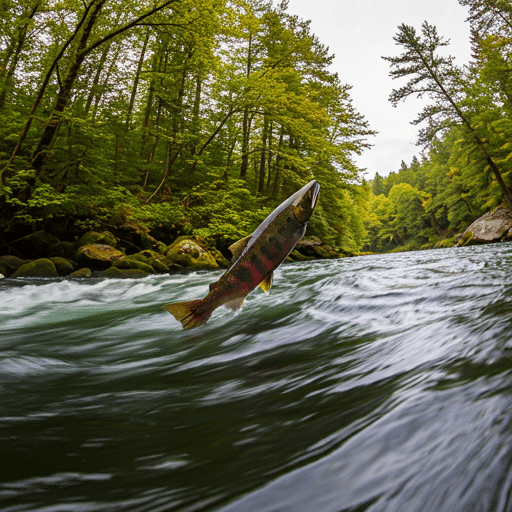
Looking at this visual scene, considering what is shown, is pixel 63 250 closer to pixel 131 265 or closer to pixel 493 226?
pixel 131 265

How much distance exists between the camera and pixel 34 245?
12.3 meters

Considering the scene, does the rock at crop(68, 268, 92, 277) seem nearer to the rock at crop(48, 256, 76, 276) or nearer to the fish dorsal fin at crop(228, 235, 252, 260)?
the rock at crop(48, 256, 76, 276)

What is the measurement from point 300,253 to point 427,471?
18.7m

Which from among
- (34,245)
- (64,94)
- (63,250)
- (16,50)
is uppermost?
(16,50)

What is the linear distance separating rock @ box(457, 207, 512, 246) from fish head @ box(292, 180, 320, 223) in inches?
965

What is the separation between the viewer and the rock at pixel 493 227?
71.9 ft

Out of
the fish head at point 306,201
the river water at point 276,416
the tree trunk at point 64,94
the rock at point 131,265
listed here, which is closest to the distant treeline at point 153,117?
the tree trunk at point 64,94

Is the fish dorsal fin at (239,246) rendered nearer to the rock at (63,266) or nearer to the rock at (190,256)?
the rock at (63,266)

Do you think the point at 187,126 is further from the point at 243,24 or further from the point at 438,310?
the point at 438,310

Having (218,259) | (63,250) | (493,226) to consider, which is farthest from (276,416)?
(493,226)

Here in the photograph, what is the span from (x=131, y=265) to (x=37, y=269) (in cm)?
267

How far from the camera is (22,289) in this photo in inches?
308

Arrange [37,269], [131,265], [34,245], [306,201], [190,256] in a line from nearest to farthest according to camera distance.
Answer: [306,201]
[37,269]
[131,265]
[34,245]
[190,256]

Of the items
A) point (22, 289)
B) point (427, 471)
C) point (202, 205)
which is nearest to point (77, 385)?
point (427, 471)
